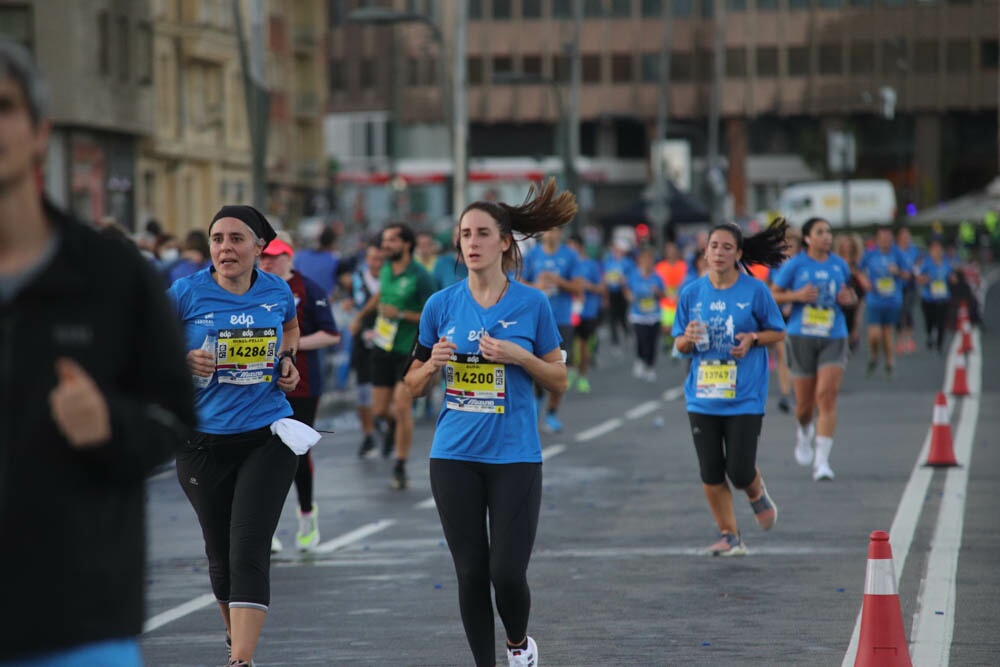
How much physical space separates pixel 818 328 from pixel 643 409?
7.77 meters

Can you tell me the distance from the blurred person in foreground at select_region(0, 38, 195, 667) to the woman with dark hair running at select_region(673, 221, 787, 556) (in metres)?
7.24

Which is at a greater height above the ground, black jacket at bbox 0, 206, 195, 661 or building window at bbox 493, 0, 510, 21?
building window at bbox 493, 0, 510, 21

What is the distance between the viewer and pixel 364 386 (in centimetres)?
1817

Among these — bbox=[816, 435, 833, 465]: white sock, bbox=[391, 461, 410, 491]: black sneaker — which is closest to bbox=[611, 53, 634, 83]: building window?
bbox=[816, 435, 833, 465]: white sock

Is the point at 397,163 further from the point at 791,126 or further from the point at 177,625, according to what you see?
the point at 177,625

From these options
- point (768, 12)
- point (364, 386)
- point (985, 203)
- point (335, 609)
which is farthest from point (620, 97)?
point (335, 609)

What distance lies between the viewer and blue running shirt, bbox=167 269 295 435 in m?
7.69

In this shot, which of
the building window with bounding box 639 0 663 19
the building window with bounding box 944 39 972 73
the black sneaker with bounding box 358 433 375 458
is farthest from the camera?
the building window with bounding box 639 0 663 19

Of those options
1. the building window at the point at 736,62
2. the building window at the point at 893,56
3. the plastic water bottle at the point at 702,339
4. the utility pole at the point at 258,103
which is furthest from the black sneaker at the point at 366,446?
the building window at the point at 736,62

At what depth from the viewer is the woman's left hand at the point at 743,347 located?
35.4 ft

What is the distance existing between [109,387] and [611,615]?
5.66m

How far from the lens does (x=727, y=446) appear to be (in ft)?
35.7

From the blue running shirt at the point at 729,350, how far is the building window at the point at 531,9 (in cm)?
9336

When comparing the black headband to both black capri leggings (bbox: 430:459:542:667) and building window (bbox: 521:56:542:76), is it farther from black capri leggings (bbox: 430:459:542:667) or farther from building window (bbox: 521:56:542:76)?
building window (bbox: 521:56:542:76)
